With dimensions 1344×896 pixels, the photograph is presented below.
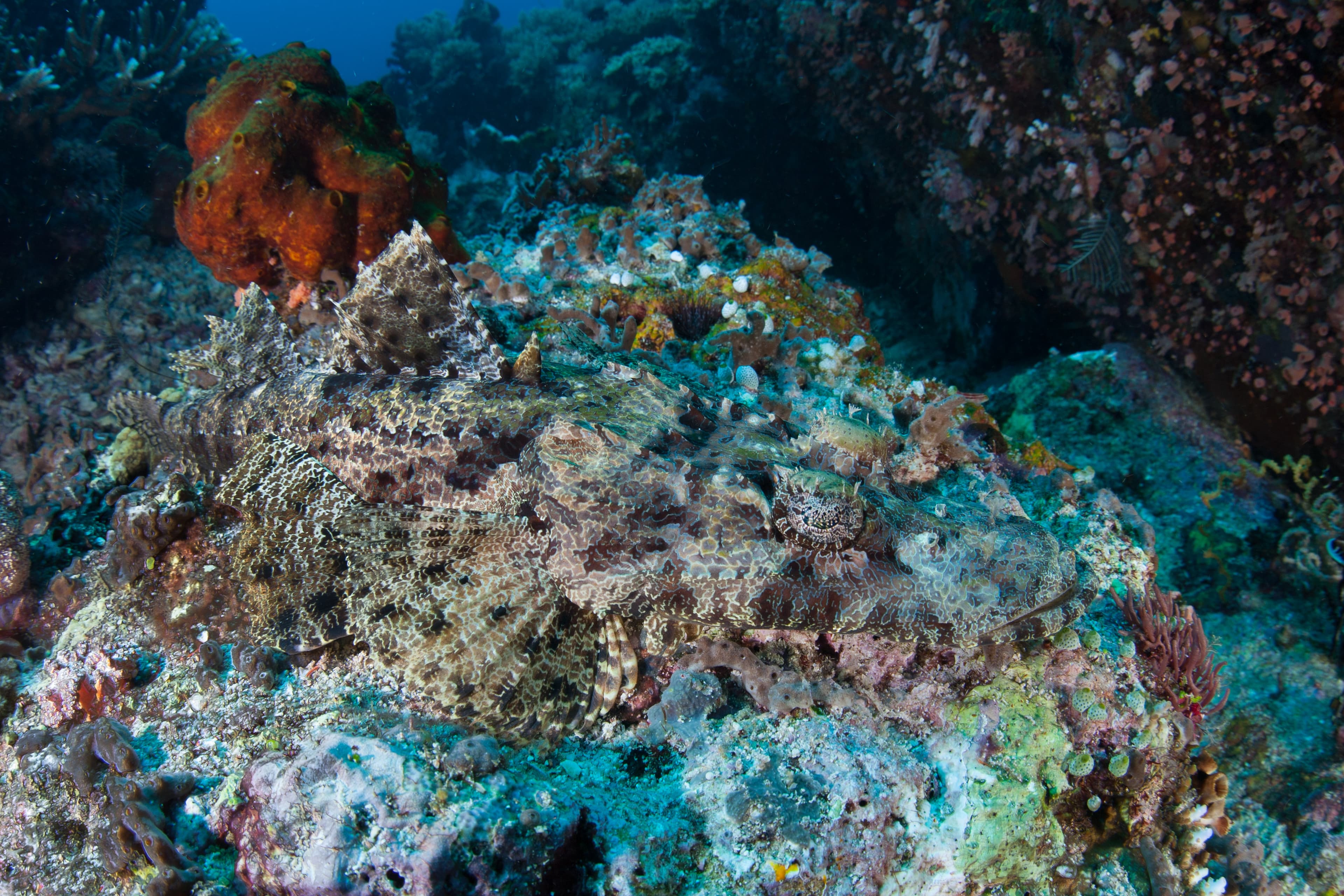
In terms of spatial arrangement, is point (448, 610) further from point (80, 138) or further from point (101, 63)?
point (101, 63)

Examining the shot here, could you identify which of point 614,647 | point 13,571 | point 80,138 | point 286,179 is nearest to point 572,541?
point 614,647

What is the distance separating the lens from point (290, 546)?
149 inches

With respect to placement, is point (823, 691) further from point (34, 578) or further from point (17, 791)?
point (34, 578)

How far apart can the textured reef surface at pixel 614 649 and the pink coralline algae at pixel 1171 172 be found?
240 centimetres

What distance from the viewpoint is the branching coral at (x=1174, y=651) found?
3348 millimetres

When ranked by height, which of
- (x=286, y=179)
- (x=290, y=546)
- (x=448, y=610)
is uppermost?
(x=286, y=179)

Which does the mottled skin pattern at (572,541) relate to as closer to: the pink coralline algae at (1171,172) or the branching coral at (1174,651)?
the branching coral at (1174,651)

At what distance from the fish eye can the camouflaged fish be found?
0.04 feet

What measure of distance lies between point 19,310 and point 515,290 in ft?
27.4

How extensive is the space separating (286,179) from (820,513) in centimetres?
583

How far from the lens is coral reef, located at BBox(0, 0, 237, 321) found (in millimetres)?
9016

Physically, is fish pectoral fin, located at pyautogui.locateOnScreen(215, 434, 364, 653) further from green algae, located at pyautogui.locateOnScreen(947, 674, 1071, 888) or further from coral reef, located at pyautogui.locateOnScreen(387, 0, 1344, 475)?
coral reef, located at pyautogui.locateOnScreen(387, 0, 1344, 475)

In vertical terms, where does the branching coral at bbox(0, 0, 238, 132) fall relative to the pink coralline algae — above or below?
above

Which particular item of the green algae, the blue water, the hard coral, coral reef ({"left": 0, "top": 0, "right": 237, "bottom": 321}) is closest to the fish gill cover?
the green algae
